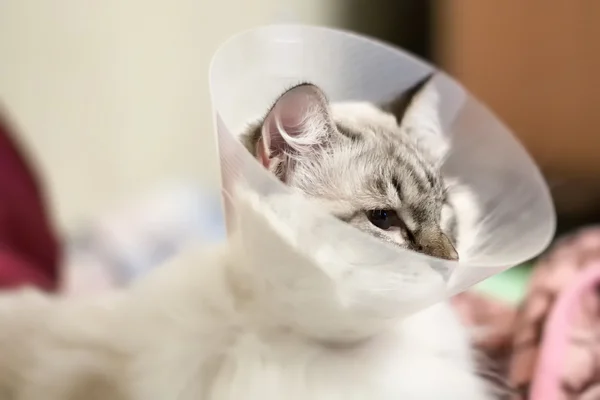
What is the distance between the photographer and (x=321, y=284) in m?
0.56

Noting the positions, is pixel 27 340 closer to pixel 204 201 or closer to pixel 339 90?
pixel 339 90

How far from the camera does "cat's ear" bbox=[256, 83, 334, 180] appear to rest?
1.76ft

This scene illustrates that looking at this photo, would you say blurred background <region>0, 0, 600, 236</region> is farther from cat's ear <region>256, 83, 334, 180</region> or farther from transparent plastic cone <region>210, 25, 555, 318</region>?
cat's ear <region>256, 83, 334, 180</region>

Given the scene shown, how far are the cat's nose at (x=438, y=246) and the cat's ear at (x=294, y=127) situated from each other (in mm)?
136

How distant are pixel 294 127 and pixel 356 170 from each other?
0.28 ft

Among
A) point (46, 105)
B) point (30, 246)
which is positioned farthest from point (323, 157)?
point (46, 105)

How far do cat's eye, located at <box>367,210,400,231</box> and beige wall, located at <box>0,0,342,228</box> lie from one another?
1.25 metres

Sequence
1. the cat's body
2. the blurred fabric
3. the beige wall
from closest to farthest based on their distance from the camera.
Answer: the cat's body → the blurred fabric → the beige wall

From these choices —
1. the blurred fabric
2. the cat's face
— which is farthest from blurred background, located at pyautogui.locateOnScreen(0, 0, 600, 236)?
the cat's face

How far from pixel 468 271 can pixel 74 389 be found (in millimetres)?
462

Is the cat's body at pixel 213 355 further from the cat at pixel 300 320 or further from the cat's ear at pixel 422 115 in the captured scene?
the cat's ear at pixel 422 115

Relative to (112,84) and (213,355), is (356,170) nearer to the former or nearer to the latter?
(213,355)

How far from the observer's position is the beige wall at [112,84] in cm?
159

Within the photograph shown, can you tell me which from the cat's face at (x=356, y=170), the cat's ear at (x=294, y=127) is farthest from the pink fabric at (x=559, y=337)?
the cat's ear at (x=294, y=127)
